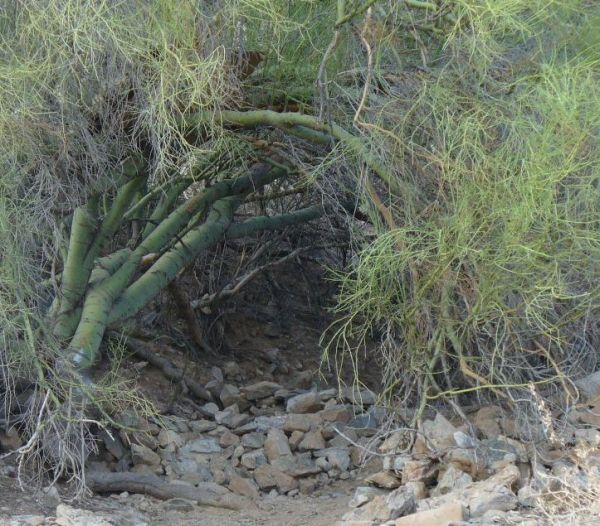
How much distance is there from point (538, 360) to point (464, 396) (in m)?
0.88

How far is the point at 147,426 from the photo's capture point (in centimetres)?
738

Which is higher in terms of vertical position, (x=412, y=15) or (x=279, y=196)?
(x=412, y=15)

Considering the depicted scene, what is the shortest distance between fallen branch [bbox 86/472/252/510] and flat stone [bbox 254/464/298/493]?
0.30m

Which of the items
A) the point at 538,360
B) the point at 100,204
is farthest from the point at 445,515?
the point at 100,204

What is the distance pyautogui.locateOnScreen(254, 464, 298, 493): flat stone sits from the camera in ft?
23.0

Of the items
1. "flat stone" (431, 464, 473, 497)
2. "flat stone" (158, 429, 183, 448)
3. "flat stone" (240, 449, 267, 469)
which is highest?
"flat stone" (158, 429, 183, 448)

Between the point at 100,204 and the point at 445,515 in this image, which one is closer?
the point at 445,515

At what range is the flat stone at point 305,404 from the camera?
795 cm

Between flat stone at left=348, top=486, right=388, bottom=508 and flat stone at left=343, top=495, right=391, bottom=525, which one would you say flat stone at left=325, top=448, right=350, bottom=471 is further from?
flat stone at left=343, top=495, right=391, bottom=525

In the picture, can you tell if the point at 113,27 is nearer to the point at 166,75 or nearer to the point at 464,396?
the point at 166,75

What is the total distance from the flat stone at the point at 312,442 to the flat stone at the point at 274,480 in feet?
1.17

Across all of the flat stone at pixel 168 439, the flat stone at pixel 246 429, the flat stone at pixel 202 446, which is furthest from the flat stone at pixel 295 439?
the flat stone at pixel 168 439

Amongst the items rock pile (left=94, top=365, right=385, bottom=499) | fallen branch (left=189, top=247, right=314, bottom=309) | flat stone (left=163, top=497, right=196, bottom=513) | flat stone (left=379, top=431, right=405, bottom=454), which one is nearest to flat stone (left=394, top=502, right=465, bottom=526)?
flat stone (left=379, top=431, right=405, bottom=454)

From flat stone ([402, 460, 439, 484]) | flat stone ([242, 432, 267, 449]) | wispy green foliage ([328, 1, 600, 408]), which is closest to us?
wispy green foliage ([328, 1, 600, 408])
